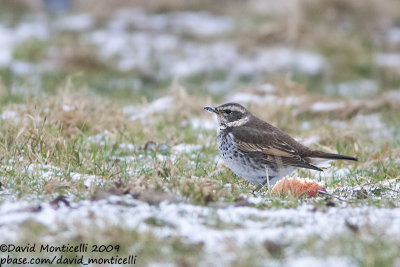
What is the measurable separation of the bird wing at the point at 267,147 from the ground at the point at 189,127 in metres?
0.34

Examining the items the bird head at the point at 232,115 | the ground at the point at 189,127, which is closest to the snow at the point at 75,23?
the ground at the point at 189,127

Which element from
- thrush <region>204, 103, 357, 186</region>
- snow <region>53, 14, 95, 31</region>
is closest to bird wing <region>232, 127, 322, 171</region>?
thrush <region>204, 103, 357, 186</region>

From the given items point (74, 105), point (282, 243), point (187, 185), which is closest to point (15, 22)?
point (74, 105)

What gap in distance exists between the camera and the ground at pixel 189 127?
11.5 ft

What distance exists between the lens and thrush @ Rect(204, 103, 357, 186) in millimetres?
5434

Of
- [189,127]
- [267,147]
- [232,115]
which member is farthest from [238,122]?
[189,127]

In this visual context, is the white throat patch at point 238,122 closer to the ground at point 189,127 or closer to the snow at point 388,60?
the ground at point 189,127

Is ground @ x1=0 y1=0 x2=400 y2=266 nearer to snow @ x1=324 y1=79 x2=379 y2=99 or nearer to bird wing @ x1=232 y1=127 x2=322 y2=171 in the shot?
snow @ x1=324 y1=79 x2=379 y2=99

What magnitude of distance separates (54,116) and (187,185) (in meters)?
3.21

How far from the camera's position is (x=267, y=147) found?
559 cm

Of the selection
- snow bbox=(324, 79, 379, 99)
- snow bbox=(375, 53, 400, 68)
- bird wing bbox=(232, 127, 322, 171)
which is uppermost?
snow bbox=(375, 53, 400, 68)

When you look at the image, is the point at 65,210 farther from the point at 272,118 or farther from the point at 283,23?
→ the point at 283,23

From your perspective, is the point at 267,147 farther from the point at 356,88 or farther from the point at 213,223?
the point at 356,88

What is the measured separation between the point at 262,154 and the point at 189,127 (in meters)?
2.73
